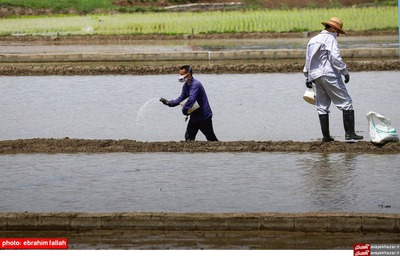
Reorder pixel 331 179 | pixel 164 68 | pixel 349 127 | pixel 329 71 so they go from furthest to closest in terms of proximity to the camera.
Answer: pixel 164 68 → pixel 349 127 → pixel 329 71 → pixel 331 179

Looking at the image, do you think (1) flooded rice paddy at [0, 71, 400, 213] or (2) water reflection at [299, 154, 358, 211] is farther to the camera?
(1) flooded rice paddy at [0, 71, 400, 213]

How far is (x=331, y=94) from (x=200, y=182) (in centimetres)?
296

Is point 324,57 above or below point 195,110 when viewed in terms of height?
above

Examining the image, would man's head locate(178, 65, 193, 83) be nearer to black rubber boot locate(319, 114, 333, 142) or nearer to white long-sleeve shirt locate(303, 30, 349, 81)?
white long-sleeve shirt locate(303, 30, 349, 81)

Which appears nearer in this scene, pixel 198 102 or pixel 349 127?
pixel 349 127

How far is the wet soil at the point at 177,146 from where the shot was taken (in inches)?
491

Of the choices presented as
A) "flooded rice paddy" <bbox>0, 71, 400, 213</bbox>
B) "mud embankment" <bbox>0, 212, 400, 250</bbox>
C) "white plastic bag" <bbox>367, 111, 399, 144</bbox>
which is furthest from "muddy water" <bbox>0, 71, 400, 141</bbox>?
"mud embankment" <bbox>0, 212, 400, 250</bbox>

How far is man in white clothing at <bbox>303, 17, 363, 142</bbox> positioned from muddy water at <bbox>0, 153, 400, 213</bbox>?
96 centimetres

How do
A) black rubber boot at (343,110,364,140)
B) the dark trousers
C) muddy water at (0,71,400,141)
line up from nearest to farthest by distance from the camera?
black rubber boot at (343,110,364,140) → the dark trousers → muddy water at (0,71,400,141)

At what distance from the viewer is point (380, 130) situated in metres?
12.5

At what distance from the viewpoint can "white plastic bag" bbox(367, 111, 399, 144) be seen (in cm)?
1242

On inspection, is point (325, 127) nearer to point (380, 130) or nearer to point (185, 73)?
point (380, 130)

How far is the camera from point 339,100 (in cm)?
1306

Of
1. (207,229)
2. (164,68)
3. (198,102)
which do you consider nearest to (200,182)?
(207,229)
